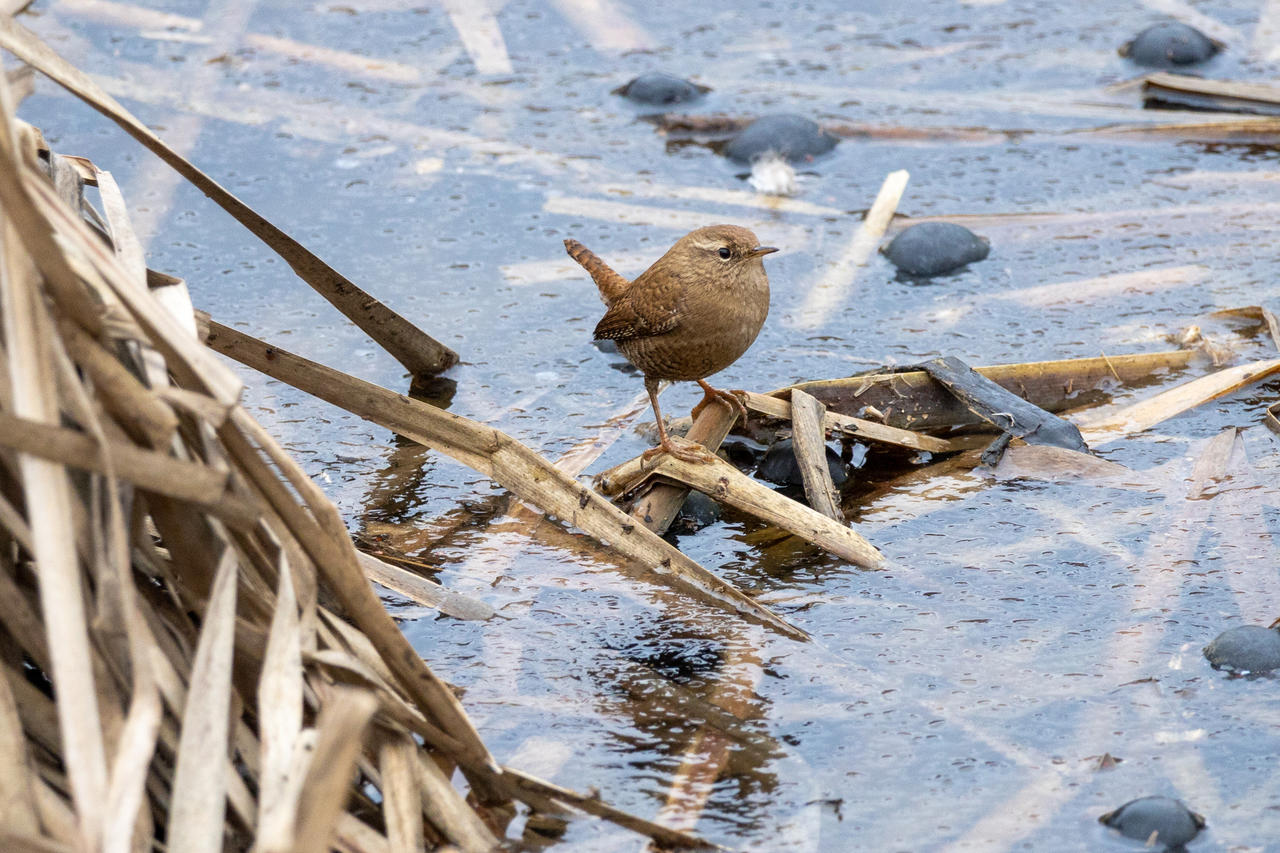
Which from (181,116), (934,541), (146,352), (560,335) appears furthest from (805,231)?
(146,352)

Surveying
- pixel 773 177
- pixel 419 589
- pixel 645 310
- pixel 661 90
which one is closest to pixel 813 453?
pixel 645 310

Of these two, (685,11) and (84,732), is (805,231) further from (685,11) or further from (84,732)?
(84,732)

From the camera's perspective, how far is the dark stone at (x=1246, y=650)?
10.5 ft

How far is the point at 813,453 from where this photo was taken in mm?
4090

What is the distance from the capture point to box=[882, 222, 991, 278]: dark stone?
18.3 ft

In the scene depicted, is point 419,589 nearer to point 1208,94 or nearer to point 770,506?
point 770,506

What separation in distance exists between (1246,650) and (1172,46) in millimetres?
4959

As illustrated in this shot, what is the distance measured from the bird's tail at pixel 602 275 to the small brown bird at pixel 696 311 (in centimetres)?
31

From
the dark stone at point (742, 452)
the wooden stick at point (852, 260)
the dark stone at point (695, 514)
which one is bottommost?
the dark stone at point (742, 452)

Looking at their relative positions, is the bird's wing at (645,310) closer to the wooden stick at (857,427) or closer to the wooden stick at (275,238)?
the wooden stick at (857,427)

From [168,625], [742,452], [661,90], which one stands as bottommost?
[742,452]

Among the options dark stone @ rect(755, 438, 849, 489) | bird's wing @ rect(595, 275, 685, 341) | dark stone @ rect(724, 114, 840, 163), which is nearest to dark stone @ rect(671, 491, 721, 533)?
dark stone @ rect(755, 438, 849, 489)

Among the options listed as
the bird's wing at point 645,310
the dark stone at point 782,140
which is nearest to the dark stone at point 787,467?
the bird's wing at point 645,310

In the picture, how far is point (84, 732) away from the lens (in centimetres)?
210
